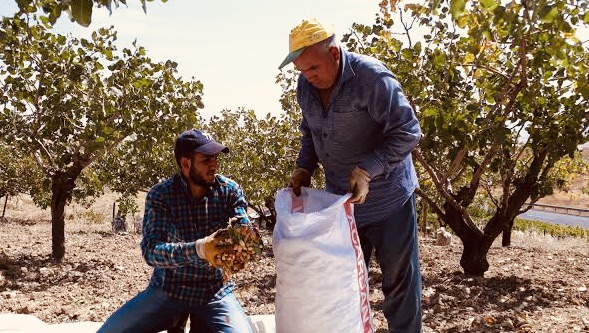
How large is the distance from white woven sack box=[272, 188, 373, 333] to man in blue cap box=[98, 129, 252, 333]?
375mm

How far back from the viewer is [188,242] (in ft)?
8.35

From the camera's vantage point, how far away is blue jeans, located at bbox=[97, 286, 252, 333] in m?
2.52

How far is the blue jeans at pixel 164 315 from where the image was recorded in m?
2.52

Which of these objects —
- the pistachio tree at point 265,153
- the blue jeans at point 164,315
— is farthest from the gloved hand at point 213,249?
the pistachio tree at point 265,153

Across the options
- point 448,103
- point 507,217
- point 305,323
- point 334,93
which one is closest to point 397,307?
point 305,323

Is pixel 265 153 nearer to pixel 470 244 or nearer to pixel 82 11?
pixel 470 244

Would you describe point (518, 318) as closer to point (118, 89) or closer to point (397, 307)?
point (397, 307)

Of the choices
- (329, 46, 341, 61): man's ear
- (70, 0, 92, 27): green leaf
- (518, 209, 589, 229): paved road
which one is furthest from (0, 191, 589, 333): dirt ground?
(518, 209, 589, 229): paved road

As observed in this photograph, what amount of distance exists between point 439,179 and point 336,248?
4.00 meters

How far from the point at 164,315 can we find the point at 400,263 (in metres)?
1.14

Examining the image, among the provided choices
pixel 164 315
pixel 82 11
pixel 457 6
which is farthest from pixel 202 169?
pixel 457 6

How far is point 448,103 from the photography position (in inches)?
188

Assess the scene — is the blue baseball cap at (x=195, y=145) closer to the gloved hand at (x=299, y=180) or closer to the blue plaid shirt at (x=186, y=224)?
the blue plaid shirt at (x=186, y=224)

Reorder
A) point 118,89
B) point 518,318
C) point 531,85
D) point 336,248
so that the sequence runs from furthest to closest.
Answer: point 118,89 < point 531,85 < point 518,318 < point 336,248
